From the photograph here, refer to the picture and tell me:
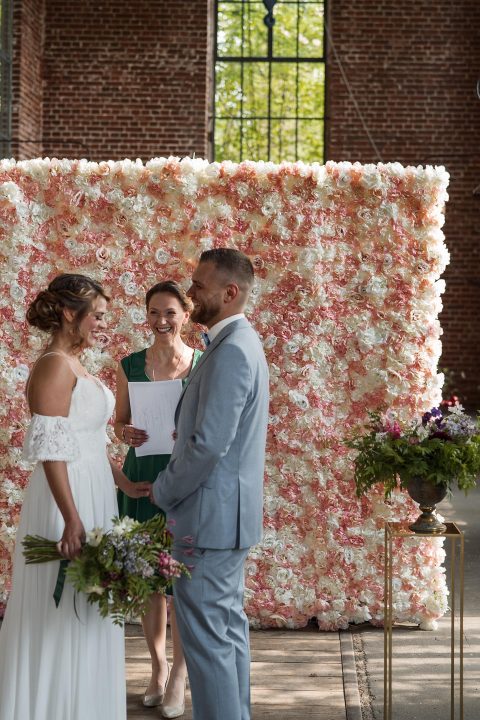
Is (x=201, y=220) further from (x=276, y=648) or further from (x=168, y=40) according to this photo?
(x=168, y=40)

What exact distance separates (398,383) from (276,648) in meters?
1.44

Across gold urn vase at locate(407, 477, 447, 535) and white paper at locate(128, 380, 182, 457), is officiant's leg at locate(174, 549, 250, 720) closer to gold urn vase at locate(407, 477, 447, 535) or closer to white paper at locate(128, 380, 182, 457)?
white paper at locate(128, 380, 182, 457)

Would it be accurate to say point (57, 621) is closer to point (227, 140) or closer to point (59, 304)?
point (59, 304)

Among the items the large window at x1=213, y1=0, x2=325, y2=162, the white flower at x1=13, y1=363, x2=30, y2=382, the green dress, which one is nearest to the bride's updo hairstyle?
the green dress

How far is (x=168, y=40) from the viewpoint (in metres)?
11.5

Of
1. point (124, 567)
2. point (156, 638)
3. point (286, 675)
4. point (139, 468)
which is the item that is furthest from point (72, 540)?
point (286, 675)

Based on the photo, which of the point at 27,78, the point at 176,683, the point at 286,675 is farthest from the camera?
the point at 27,78

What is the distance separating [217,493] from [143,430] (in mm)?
896

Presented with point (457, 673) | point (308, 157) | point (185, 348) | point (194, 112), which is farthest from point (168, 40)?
point (457, 673)

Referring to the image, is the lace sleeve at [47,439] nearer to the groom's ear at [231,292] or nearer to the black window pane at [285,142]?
the groom's ear at [231,292]

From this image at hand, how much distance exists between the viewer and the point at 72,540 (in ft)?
9.34

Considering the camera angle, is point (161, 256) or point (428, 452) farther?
→ point (161, 256)

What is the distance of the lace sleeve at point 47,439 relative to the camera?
2873mm

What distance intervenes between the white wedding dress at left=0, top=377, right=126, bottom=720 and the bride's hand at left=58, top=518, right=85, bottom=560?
0.31ft
